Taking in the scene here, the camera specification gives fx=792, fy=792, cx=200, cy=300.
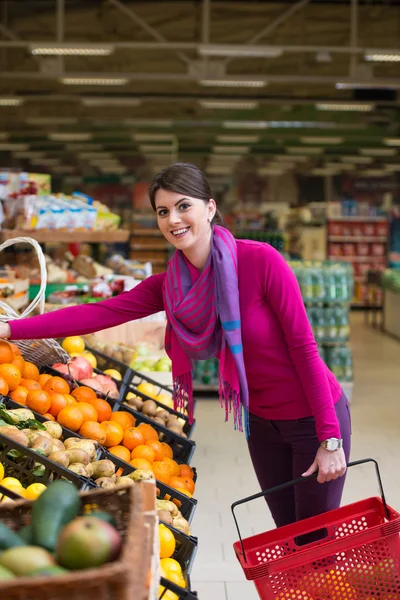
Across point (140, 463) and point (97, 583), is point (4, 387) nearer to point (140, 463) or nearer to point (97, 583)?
point (140, 463)

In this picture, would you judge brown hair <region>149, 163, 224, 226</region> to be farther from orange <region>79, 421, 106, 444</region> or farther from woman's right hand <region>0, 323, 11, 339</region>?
orange <region>79, 421, 106, 444</region>

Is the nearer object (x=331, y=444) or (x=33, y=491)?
(x=33, y=491)

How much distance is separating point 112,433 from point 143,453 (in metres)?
0.13

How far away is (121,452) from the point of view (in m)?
2.72

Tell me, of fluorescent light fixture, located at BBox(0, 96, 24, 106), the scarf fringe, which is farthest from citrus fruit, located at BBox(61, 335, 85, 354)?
fluorescent light fixture, located at BBox(0, 96, 24, 106)

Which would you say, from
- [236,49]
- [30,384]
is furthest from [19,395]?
[236,49]

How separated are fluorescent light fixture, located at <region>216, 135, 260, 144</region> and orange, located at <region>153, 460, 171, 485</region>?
1437 centimetres

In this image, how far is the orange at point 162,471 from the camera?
8.78 ft

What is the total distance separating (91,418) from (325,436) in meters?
0.93

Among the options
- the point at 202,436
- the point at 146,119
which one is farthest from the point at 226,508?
the point at 146,119

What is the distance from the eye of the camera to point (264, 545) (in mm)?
1988

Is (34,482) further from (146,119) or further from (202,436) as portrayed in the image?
(146,119)

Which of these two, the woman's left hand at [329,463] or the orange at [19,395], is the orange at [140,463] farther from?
the woman's left hand at [329,463]

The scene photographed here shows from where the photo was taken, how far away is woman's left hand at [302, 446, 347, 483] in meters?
2.23
